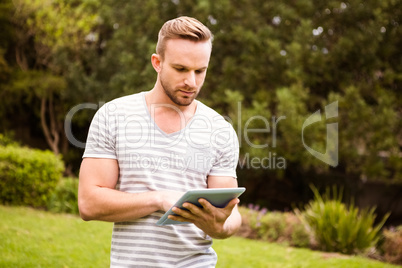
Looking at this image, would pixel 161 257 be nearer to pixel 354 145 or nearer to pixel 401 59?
pixel 354 145

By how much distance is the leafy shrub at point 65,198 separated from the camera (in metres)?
11.3

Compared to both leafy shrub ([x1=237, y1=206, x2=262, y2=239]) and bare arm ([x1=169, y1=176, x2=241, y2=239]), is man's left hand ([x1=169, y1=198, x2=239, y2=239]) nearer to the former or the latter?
bare arm ([x1=169, y1=176, x2=241, y2=239])

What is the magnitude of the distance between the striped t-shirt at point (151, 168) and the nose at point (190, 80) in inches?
6.9

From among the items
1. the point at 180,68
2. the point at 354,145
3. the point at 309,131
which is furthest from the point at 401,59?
the point at 180,68

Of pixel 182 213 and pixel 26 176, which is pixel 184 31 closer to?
pixel 182 213

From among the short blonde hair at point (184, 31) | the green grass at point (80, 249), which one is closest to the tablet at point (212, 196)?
the short blonde hair at point (184, 31)

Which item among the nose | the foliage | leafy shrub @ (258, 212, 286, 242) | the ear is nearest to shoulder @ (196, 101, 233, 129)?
the nose

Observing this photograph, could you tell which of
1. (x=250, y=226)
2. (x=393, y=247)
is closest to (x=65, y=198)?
(x=250, y=226)

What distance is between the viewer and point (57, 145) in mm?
19328

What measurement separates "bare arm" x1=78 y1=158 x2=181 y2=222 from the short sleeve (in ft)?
0.09

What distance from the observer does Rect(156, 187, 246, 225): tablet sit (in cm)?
170

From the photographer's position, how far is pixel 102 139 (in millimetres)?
2008

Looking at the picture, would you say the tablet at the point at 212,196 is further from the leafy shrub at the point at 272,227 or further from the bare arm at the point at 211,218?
the leafy shrub at the point at 272,227

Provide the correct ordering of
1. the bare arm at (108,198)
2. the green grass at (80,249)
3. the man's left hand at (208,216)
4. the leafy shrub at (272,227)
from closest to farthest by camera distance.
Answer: the man's left hand at (208,216), the bare arm at (108,198), the green grass at (80,249), the leafy shrub at (272,227)
